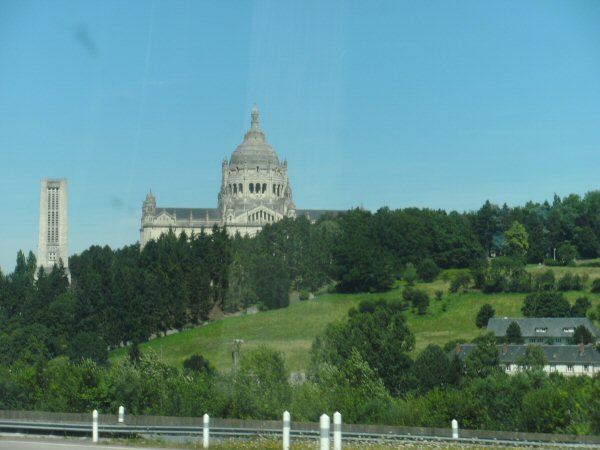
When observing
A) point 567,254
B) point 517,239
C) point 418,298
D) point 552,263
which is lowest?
point 418,298

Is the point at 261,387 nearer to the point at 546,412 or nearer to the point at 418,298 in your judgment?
the point at 546,412

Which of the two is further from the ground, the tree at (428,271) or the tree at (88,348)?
the tree at (428,271)

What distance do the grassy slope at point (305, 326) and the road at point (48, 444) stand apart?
31345mm

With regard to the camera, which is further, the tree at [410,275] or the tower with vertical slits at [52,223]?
the tower with vertical slits at [52,223]

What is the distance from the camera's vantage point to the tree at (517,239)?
417 feet

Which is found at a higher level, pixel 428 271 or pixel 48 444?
pixel 428 271

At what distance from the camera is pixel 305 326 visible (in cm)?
7344

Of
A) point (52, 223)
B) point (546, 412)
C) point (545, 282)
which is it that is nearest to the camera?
point (546, 412)

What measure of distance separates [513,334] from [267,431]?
6236cm

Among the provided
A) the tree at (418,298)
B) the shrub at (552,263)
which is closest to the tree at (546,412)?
the tree at (418,298)

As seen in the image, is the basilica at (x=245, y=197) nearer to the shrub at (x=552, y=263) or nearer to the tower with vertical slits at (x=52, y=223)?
the tower with vertical slits at (x=52, y=223)

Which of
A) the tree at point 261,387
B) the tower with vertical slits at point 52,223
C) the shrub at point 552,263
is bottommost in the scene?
the tree at point 261,387

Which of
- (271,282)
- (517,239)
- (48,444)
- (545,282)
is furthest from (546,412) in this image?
(517,239)

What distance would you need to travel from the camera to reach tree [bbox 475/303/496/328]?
90.5 meters
